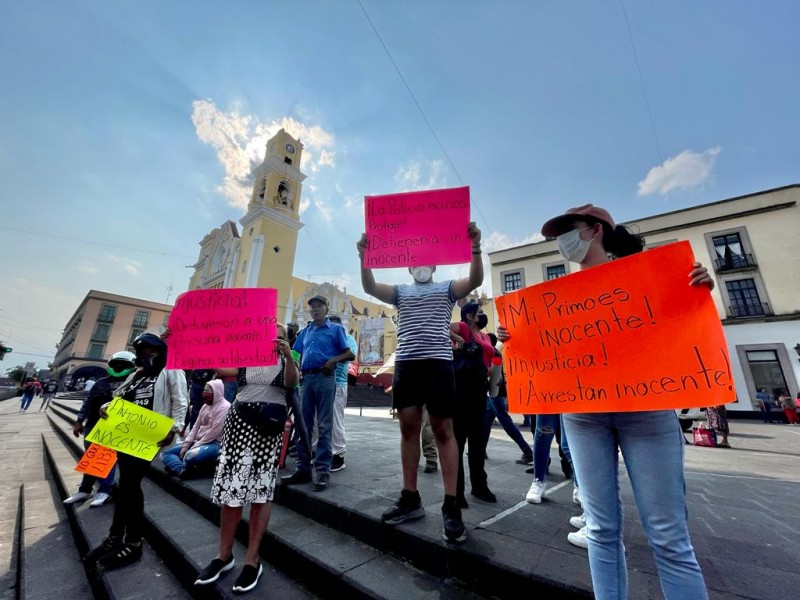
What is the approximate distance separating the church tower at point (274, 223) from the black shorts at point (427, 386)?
76.4 feet

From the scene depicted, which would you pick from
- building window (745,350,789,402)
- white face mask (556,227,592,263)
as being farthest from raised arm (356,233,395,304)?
building window (745,350,789,402)

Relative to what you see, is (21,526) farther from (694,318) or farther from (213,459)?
(694,318)

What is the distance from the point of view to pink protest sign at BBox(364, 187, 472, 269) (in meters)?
2.34

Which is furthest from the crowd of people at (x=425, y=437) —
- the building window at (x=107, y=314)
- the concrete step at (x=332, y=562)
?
the building window at (x=107, y=314)

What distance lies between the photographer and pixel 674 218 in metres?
17.6

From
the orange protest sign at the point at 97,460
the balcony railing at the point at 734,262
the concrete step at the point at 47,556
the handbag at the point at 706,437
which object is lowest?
the concrete step at the point at 47,556

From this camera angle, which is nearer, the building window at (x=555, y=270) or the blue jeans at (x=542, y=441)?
the blue jeans at (x=542, y=441)

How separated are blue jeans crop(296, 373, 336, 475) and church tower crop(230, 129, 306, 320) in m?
21.9

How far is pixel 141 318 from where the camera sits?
146 ft

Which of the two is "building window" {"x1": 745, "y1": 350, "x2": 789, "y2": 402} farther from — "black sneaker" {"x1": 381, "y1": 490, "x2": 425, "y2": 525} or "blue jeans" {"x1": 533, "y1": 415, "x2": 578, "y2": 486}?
"black sneaker" {"x1": 381, "y1": 490, "x2": 425, "y2": 525}

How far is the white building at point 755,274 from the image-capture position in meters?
14.4

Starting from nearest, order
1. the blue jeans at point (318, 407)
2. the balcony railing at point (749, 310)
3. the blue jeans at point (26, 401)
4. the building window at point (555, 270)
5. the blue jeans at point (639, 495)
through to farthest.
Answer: the blue jeans at point (639, 495)
the blue jeans at point (318, 407)
the balcony railing at point (749, 310)
the blue jeans at point (26, 401)
the building window at point (555, 270)

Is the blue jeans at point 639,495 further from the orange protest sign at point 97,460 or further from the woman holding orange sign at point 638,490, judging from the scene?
the orange protest sign at point 97,460

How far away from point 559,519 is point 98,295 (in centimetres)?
5668
